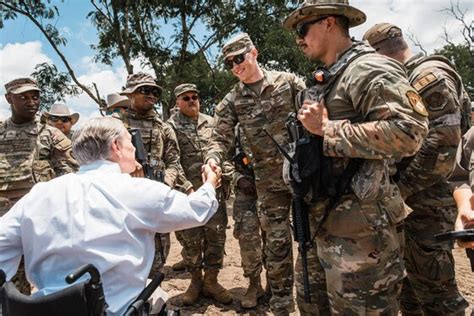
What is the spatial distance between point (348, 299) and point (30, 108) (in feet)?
12.3

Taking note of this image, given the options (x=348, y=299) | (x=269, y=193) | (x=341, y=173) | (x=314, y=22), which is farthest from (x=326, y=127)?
(x=269, y=193)

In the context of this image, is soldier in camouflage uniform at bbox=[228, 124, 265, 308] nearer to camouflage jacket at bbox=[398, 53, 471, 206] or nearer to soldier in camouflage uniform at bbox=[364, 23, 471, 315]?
soldier in camouflage uniform at bbox=[364, 23, 471, 315]

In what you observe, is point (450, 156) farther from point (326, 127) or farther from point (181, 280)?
point (181, 280)

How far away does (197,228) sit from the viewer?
4.71 meters

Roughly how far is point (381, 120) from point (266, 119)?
179 cm

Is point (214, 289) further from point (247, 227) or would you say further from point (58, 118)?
point (58, 118)

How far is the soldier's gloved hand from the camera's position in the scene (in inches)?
167

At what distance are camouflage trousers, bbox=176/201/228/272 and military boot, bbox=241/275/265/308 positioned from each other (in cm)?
48

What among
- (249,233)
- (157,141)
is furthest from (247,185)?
(157,141)

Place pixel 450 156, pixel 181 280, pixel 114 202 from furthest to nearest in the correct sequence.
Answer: pixel 181 280 < pixel 450 156 < pixel 114 202

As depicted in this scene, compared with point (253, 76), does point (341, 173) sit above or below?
below

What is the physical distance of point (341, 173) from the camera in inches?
87.9

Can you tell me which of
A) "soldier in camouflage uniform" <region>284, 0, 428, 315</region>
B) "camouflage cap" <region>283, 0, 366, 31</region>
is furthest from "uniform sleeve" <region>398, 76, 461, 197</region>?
"camouflage cap" <region>283, 0, 366, 31</region>

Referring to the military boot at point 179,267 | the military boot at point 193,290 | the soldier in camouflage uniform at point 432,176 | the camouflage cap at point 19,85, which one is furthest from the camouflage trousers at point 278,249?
the camouflage cap at point 19,85
